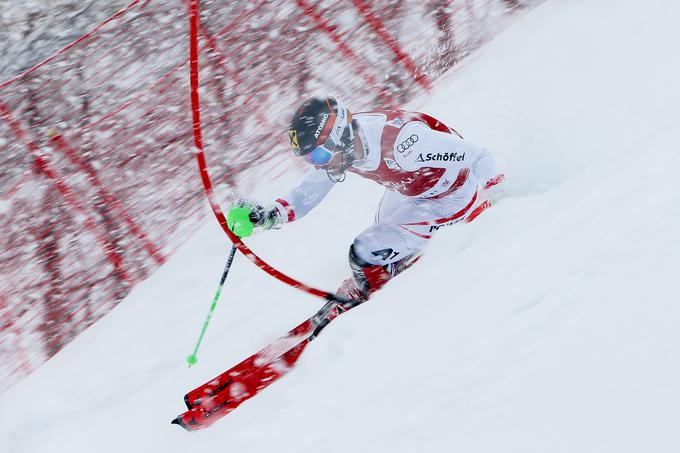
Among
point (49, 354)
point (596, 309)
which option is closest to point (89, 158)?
point (49, 354)

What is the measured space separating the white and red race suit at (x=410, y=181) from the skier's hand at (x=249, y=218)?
0.06 meters

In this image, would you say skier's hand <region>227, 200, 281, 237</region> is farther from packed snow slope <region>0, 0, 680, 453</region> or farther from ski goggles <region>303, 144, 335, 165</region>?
packed snow slope <region>0, 0, 680, 453</region>

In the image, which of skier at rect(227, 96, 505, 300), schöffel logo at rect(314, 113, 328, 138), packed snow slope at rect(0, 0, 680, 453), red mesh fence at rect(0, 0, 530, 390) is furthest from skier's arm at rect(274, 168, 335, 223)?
red mesh fence at rect(0, 0, 530, 390)

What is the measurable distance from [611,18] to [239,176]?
3.76 metres

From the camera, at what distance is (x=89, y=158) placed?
5.29 m

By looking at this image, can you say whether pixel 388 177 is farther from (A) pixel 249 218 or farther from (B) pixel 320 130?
(A) pixel 249 218

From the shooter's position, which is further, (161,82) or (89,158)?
(161,82)

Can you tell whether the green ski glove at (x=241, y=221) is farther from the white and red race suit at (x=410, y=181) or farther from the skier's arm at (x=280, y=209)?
the white and red race suit at (x=410, y=181)

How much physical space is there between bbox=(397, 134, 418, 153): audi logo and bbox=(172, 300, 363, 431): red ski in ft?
3.34

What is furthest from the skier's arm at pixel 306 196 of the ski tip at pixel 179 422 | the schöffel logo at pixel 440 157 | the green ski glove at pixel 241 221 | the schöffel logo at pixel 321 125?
the ski tip at pixel 179 422

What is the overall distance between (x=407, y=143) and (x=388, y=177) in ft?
0.80

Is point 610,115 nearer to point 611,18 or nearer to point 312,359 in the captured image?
point 611,18

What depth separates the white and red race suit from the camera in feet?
12.0

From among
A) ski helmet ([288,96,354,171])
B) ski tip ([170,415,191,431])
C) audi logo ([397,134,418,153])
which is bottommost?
ski tip ([170,415,191,431])
